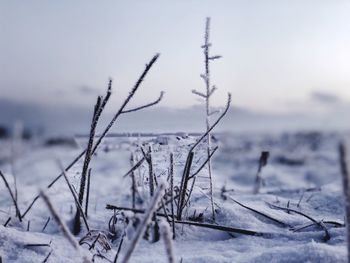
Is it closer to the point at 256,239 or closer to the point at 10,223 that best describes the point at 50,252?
the point at 10,223

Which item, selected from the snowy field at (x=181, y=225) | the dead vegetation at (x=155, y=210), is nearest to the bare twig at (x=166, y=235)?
the snowy field at (x=181, y=225)

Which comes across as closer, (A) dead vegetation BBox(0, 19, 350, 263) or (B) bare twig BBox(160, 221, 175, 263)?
(B) bare twig BBox(160, 221, 175, 263)

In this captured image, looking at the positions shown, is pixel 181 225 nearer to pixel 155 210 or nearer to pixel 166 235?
pixel 155 210

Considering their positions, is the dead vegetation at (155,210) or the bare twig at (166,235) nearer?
the bare twig at (166,235)

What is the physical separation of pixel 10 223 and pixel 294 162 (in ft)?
17.4

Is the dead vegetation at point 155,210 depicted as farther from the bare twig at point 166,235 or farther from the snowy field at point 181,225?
the bare twig at point 166,235

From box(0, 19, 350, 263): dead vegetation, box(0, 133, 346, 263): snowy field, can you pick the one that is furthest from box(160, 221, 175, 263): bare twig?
box(0, 19, 350, 263): dead vegetation

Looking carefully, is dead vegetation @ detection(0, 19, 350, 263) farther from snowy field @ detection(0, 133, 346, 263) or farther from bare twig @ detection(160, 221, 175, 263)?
bare twig @ detection(160, 221, 175, 263)

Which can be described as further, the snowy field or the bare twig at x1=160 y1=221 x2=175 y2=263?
the snowy field

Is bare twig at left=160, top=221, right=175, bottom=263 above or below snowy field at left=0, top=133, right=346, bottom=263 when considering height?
above

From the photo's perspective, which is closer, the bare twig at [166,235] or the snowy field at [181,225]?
the bare twig at [166,235]

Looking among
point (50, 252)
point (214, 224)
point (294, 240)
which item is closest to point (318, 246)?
point (294, 240)

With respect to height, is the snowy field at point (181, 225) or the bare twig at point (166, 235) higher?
the bare twig at point (166, 235)

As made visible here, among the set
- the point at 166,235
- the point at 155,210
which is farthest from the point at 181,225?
the point at 166,235
